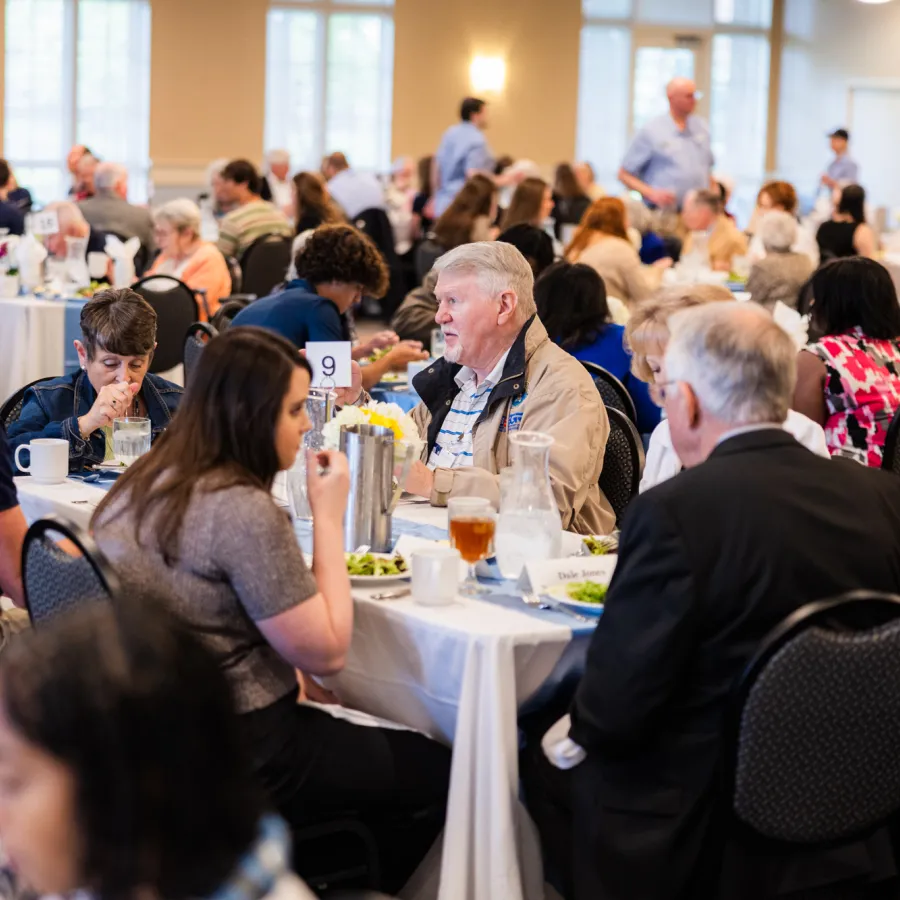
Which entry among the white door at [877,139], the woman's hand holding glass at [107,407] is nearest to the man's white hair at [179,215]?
the woman's hand holding glass at [107,407]

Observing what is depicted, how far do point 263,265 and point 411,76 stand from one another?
846 cm

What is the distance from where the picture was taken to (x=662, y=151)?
10359 millimetres

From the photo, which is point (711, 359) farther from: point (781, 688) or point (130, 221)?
point (130, 221)

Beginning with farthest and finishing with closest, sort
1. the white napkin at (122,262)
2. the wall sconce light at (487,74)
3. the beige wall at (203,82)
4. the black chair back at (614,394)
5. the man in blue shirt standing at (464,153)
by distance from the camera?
the wall sconce light at (487,74), the beige wall at (203,82), the man in blue shirt standing at (464,153), the white napkin at (122,262), the black chair back at (614,394)

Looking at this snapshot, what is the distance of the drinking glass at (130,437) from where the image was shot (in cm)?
309

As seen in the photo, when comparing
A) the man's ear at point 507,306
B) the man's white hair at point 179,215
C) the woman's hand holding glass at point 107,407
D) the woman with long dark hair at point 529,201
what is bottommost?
the woman's hand holding glass at point 107,407

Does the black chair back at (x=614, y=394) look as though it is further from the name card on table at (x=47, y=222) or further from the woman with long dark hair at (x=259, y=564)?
the name card on table at (x=47, y=222)

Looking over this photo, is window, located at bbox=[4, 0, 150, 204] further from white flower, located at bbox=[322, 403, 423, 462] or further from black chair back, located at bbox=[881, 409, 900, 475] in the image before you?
white flower, located at bbox=[322, 403, 423, 462]

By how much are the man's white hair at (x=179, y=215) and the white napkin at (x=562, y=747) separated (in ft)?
15.8

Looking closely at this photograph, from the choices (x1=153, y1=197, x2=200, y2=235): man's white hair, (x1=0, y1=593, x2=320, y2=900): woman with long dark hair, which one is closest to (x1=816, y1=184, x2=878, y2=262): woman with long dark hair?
(x1=153, y1=197, x2=200, y2=235): man's white hair

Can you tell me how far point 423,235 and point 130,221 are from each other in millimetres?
3901

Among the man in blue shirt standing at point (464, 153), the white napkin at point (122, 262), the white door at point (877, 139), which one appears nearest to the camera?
the white napkin at point (122, 262)

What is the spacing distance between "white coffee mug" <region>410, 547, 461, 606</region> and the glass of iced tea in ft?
0.53

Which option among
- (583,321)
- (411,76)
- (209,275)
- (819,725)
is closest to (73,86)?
(411,76)
